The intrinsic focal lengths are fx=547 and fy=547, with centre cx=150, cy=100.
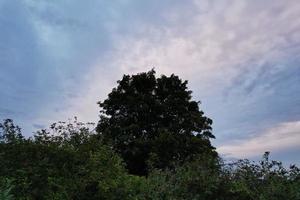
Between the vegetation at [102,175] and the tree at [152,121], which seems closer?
the vegetation at [102,175]

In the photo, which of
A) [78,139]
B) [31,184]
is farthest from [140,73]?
[31,184]

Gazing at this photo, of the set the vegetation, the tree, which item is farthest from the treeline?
the tree

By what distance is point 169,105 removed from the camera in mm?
42219

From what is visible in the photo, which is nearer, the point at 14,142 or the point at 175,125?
the point at 14,142

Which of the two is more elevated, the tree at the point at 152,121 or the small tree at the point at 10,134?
the tree at the point at 152,121

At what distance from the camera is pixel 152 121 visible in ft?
136

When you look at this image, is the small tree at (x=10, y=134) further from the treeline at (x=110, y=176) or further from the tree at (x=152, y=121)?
the tree at (x=152, y=121)

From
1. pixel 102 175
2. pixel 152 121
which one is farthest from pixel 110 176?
pixel 152 121

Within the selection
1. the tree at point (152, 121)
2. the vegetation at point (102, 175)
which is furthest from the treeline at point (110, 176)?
the tree at point (152, 121)

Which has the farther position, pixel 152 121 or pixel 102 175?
pixel 152 121

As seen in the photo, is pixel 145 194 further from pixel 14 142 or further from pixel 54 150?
pixel 14 142

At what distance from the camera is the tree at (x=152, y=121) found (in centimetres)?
3819

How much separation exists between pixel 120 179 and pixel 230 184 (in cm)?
283

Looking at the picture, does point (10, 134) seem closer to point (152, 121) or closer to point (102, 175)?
point (102, 175)
